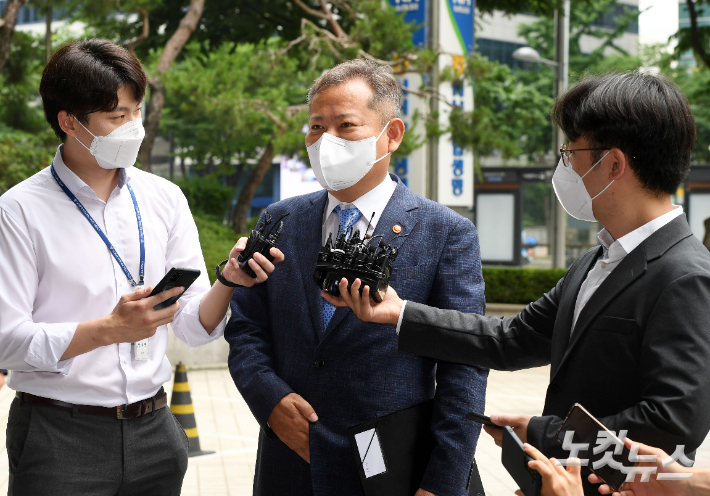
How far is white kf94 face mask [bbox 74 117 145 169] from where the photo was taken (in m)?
2.56

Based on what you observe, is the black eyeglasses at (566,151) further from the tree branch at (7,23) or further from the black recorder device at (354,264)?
the tree branch at (7,23)

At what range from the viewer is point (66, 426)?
242 cm

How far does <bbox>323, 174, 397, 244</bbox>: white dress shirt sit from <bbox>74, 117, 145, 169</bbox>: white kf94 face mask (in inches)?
29.3

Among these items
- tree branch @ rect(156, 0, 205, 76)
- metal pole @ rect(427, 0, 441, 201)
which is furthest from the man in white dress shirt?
tree branch @ rect(156, 0, 205, 76)

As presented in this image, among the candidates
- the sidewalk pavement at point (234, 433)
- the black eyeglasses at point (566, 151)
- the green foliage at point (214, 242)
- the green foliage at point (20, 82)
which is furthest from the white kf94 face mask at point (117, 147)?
the green foliage at point (20, 82)

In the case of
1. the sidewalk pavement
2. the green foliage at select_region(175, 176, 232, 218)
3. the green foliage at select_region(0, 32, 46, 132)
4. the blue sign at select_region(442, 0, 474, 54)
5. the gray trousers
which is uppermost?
the blue sign at select_region(442, 0, 474, 54)

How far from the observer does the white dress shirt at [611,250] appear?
2.07 metres

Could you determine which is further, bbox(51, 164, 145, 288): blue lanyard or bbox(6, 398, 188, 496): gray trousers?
bbox(51, 164, 145, 288): blue lanyard

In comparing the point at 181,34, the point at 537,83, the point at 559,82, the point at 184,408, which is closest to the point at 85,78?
the point at 184,408

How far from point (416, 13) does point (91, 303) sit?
36.4ft

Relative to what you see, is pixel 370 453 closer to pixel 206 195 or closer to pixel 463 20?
pixel 463 20

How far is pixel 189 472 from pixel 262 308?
3787mm

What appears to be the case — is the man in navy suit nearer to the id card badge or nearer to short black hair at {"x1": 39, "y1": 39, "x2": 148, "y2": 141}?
the id card badge

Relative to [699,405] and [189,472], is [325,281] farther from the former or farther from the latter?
[189,472]
